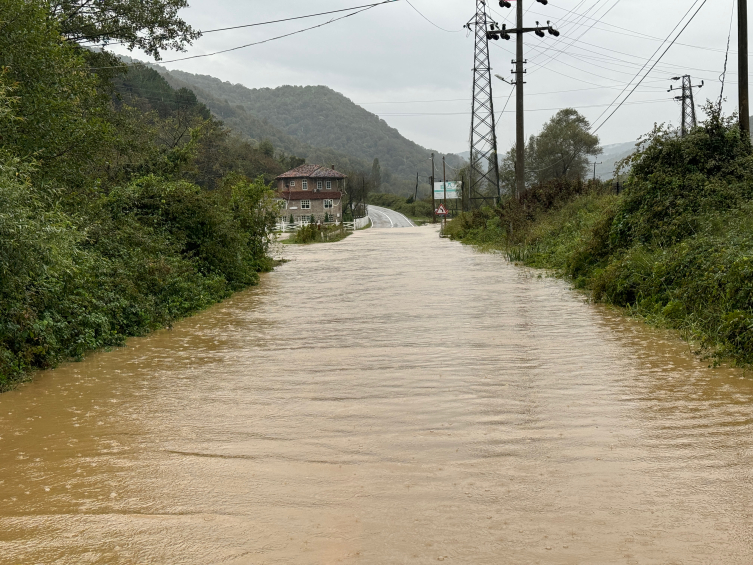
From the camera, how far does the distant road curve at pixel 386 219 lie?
96.8m

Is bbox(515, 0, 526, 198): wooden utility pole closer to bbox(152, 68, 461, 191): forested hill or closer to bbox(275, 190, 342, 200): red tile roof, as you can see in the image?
bbox(275, 190, 342, 200): red tile roof

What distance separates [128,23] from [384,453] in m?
23.6

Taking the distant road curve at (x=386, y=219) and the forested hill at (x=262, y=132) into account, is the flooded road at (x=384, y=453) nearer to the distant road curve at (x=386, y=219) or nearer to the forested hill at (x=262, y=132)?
the distant road curve at (x=386, y=219)

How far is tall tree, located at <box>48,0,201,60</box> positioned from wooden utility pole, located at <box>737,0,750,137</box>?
55.8ft

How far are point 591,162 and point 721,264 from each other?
94068mm

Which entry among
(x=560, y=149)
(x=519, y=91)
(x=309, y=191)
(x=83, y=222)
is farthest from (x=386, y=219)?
(x=83, y=222)

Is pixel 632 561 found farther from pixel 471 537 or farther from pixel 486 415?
pixel 486 415

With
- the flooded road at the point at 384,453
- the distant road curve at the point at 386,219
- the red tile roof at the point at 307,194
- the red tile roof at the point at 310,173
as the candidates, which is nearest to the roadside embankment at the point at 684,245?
the flooded road at the point at 384,453

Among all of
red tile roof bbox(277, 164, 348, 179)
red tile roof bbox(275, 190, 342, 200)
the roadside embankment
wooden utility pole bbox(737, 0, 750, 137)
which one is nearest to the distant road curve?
red tile roof bbox(275, 190, 342, 200)

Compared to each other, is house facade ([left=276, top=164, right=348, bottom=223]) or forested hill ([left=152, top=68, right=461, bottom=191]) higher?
forested hill ([left=152, top=68, right=461, bottom=191])

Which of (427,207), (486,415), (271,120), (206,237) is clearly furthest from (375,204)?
(486,415)

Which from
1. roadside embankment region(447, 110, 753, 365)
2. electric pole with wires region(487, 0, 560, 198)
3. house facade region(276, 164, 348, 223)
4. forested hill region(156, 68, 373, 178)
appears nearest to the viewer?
roadside embankment region(447, 110, 753, 365)

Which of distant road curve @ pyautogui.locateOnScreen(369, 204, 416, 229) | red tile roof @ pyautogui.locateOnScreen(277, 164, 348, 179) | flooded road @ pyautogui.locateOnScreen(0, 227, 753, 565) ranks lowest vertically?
flooded road @ pyautogui.locateOnScreen(0, 227, 753, 565)

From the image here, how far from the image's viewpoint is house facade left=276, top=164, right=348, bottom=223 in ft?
365
